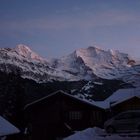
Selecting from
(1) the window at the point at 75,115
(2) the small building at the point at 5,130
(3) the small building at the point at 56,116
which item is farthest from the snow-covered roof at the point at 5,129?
Result: (1) the window at the point at 75,115

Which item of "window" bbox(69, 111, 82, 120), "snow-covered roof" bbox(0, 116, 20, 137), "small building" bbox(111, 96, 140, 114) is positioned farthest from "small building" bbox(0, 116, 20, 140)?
"small building" bbox(111, 96, 140, 114)

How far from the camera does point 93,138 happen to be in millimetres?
19609

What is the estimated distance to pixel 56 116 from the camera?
51.0 metres

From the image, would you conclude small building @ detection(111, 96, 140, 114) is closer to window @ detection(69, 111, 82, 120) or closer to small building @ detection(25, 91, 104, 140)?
small building @ detection(25, 91, 104, 140)

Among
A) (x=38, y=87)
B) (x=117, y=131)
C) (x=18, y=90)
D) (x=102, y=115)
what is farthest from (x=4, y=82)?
(x=117, y=131)

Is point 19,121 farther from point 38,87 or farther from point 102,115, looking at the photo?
point 38,87

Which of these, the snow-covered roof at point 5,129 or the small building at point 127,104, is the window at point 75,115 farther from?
the snow-covered roof at point 5,129

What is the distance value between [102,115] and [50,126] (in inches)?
284

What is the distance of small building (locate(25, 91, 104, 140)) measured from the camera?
50.7 metres

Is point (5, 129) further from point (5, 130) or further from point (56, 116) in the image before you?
point (56, 116)

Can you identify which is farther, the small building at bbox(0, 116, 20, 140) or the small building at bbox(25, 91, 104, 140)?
the small building at bbox(25, 91, 104, 140)

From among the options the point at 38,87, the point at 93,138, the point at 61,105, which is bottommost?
the point at 93,138

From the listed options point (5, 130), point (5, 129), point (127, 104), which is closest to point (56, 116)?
point (127, 104)

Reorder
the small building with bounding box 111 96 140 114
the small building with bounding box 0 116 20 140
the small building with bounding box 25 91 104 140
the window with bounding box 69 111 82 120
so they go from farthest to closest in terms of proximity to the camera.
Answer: the small building with bounding box 111 96 140 114 → the window with bounding box 69 111 82 120 → the small building with bounding box 25 91 104 140 → the small building with bounding box 0 116 20 140
